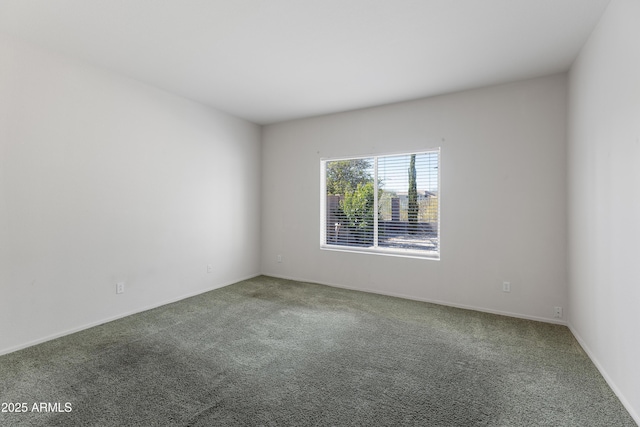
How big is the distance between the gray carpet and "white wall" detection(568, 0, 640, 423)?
27 centimetres

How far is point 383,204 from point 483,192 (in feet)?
4.41

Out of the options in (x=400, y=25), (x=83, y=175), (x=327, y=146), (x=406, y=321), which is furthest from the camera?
(x=327, y=146)

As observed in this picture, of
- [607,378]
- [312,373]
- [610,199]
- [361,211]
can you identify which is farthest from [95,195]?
[607,378]

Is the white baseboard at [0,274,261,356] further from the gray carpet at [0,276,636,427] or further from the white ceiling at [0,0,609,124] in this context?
the white ceiling at [0,0,609,124]

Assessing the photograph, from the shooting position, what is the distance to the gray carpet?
1.83m

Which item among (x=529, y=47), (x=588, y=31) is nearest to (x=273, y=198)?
(x=529, y=47)

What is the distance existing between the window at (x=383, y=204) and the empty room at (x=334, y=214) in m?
0.03

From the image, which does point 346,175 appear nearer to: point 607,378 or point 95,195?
point 95,195

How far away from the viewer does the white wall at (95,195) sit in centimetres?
266

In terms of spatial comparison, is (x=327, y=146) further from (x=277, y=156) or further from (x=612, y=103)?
(x=612, y=103)

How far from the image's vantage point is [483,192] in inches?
145

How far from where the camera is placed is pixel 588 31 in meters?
2.51

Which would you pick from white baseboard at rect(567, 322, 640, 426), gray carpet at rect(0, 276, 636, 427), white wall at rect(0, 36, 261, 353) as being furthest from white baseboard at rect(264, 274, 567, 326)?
white wall at rect(0, 36, 261, 353)

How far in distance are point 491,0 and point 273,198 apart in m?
4.04
